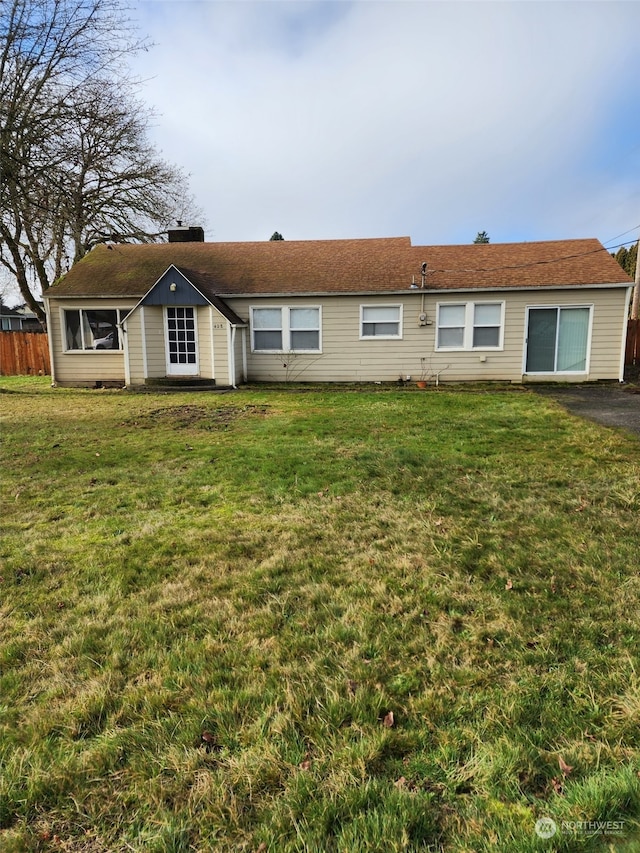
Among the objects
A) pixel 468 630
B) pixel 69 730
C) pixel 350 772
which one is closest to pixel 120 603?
pixel 69 730

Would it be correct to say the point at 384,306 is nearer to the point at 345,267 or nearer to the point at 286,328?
the point at 345,267

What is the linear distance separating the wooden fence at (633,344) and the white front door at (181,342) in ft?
48.4

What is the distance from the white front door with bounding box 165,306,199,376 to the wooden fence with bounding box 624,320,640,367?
48.4 ft

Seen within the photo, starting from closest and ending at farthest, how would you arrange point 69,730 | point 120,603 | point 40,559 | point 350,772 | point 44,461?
point 350,772
point 69,730
point 120,603
point 40,559
point 44,461

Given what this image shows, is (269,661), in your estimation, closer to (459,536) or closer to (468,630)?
(468,630)

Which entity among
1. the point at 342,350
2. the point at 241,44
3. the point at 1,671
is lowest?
the point at 1,671

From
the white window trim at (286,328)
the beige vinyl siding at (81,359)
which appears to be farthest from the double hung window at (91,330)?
the white window trim at (286,328)

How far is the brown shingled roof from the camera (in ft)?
47.5

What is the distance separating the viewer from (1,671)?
2.38 meters

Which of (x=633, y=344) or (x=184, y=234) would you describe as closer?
(x=633, y=344)

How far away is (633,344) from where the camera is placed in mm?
16641

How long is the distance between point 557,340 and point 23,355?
21093 millimetres

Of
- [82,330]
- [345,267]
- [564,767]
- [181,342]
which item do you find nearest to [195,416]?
[181,342]

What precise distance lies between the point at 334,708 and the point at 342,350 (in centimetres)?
1373
